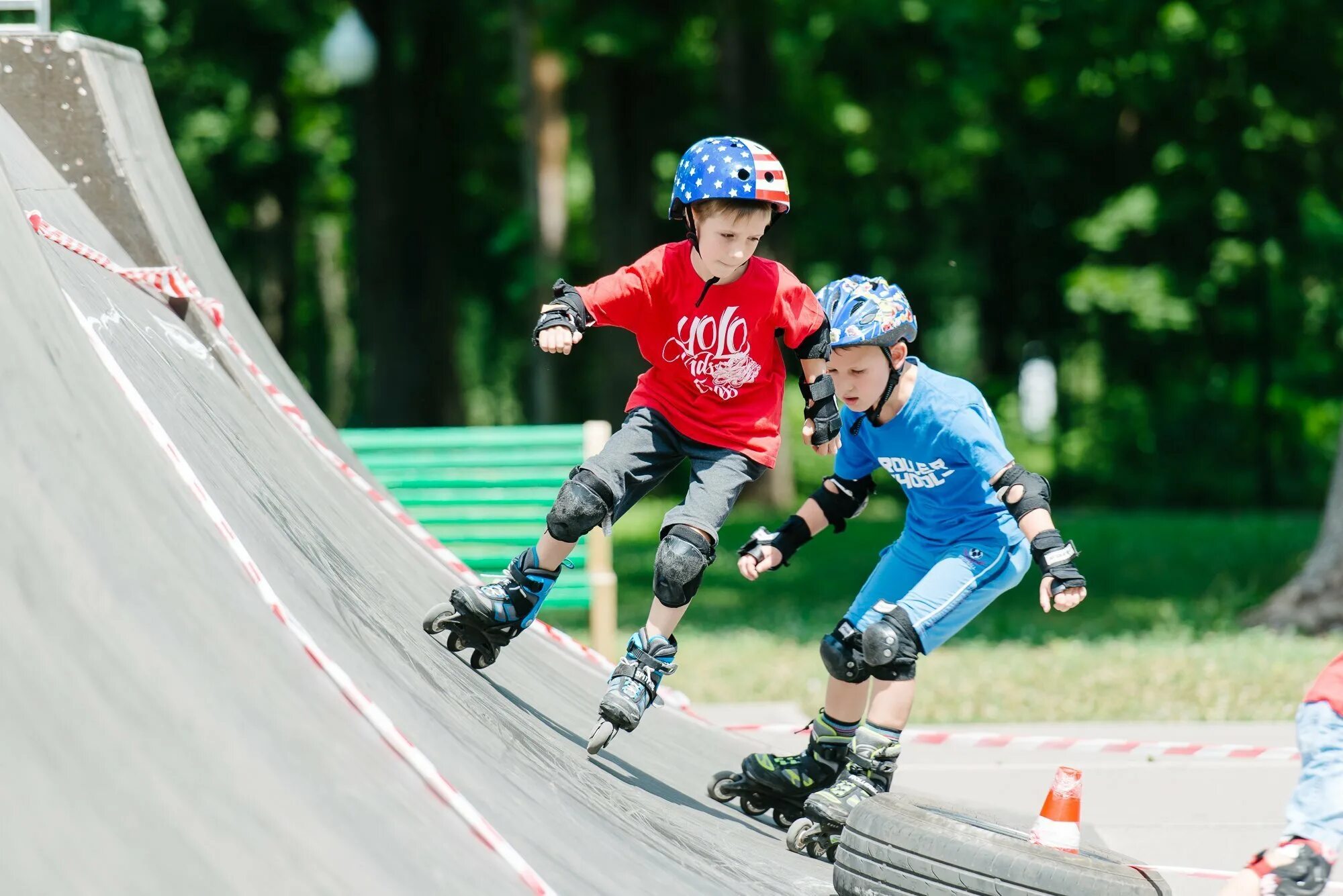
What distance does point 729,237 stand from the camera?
4566 millimetres

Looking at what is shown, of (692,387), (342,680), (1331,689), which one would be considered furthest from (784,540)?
(342,680)

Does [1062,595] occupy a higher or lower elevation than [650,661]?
higher

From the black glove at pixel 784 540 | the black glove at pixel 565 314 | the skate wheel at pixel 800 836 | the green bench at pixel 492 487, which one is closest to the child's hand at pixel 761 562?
the black glove at pixel 784 540

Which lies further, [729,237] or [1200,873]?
[1200,873]

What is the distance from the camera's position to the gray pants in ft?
15.4

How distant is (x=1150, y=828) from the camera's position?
18.4 ft

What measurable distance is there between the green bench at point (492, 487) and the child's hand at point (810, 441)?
510 centimetres

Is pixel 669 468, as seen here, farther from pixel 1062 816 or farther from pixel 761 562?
pixel 1062 816

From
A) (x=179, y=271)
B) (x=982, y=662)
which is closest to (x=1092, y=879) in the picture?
(x=179, y=271)

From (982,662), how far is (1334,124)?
10.4 meters

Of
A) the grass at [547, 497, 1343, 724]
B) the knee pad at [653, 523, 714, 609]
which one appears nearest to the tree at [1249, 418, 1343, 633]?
the grass at [547, 497, 1343, 724]

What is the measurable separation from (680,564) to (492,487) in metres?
6.42

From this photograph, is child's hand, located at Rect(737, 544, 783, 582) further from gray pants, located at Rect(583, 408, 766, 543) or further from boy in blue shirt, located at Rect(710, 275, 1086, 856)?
gray pants, located at Rect(583, 408, 766, 543)

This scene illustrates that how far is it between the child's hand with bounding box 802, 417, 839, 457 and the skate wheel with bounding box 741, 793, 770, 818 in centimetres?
120
